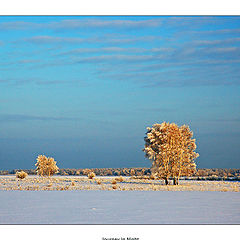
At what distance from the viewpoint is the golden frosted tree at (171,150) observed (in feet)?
136

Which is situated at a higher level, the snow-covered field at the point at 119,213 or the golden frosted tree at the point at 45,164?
the golden frosted tree at the point at 45,164

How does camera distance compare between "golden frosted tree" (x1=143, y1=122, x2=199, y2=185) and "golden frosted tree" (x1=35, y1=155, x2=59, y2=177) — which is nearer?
A: "golden frosted tree" (x1=143, y1=122, x2=199, y2=185)

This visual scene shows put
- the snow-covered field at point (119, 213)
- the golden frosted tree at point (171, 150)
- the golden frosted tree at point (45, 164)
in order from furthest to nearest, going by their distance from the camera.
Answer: the golden frosted tree at point (45, 164), the golden frosted tree at point (171, 150), the snow-covered field at point (119, 213)

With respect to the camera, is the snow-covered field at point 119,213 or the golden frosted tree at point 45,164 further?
the golden frosted tree at point 45,164

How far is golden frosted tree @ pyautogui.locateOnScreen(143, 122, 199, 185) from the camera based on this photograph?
41.3 meters

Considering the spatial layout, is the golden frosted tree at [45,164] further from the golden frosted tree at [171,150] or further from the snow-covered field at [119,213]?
the snow-covered field at [119,213]

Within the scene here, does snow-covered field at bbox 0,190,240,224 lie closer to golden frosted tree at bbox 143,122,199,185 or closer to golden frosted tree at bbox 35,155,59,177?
golden frosted tree at bbox 143,122,199,185

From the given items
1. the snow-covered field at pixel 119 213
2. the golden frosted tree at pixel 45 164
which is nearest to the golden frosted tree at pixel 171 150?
the snow-covered field at pixel 119 213

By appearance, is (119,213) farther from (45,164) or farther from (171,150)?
(45,164)

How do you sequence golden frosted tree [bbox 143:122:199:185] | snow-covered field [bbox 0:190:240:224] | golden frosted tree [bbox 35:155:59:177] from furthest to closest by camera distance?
golden frosted tree [bbox 35:155:59:177] → golden frosted tree [bbox 143:122:199:185] → snow-covered field [bbox 0:190:240:224]

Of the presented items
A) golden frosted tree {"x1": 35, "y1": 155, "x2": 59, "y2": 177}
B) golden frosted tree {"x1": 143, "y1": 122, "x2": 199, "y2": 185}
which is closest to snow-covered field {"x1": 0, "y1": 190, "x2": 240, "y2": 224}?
golden frosted tree {"x1": 143, "y1": 122, "x2": 199, "y2": 185}

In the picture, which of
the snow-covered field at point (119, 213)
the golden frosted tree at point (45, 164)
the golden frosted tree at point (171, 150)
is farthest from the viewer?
the golden frosted tree at point (45, 164)

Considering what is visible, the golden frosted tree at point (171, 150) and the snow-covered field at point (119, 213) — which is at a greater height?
the golden frosted tree at point (171, 150)

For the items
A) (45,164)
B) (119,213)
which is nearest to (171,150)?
(119,213)
